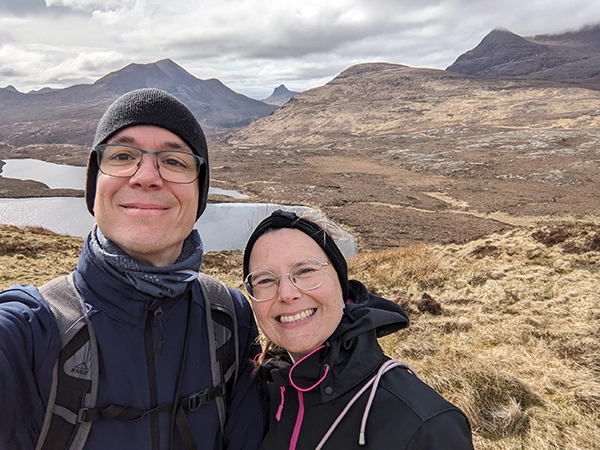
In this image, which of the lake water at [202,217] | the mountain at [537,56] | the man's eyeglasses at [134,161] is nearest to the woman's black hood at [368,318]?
the man's eyeglasses at [134,161]

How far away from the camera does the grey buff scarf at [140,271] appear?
1.59m

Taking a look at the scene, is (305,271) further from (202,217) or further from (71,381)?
(202,217)

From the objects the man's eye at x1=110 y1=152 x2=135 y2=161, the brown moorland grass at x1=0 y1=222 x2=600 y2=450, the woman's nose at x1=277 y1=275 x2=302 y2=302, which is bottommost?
the brown moorland grass at x1=0 y1=222 x2=600 y2=450

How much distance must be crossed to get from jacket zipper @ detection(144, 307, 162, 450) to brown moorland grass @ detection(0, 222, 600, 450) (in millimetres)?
3247

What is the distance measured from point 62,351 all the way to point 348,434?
121 cm

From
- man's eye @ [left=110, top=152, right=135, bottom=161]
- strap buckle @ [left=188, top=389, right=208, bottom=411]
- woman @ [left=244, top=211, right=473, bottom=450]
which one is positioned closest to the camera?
woman @ [left=244, top=211, right=473, bottom=450]

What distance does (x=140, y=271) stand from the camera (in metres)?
1.62

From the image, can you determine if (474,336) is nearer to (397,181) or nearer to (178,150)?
(178,150)

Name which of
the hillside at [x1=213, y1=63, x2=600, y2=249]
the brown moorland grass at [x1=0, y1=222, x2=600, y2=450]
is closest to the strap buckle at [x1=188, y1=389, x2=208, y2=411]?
the brown moorland grass at [x1=0, y1=222, x2=600, y2=450]

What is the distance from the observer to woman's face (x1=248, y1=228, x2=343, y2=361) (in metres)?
1.90

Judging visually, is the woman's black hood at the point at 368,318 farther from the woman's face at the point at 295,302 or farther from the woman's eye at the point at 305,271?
the woman's eye at the point at 305,271

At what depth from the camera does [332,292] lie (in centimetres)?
196

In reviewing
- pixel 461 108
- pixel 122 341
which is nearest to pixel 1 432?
pixel 122 341

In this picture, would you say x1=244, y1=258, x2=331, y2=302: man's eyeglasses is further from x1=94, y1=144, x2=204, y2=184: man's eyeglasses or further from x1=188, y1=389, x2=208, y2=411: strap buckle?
x1=94, y1=144, x2=204, y2=184: man's eyeglasses
